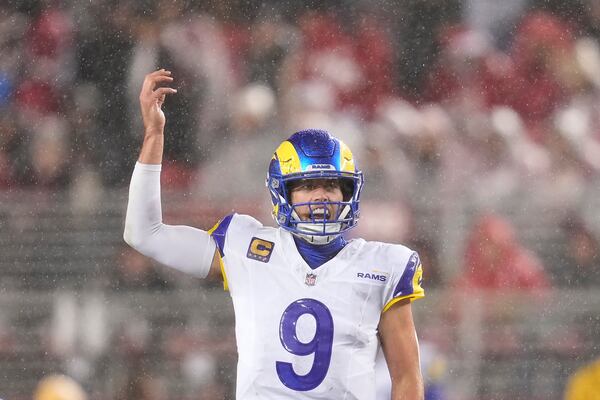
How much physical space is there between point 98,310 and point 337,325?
2556 millimetres

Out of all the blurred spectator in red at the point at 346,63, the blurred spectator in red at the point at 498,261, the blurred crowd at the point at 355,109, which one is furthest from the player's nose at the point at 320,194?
the blurred spectator in red at the point at 346,63

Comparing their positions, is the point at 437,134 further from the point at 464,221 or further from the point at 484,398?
the point at 484,398

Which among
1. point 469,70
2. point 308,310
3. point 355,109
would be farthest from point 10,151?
point 308,310

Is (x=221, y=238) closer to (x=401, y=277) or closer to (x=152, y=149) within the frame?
(x=152, y=149)

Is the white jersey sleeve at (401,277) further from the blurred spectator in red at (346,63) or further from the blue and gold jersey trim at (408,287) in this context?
the blurred spectator in red at (346,63)

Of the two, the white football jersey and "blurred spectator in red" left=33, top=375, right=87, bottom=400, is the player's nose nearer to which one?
the white football jersey

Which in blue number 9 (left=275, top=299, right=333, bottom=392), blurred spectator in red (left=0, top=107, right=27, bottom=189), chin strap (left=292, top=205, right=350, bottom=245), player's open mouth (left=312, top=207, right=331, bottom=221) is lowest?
blue number 9 (left=275, top=299, right=333, bottom=392)

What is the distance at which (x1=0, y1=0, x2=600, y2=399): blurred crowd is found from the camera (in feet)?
16.3

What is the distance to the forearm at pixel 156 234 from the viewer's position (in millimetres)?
2477

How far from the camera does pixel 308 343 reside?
2.38 meters

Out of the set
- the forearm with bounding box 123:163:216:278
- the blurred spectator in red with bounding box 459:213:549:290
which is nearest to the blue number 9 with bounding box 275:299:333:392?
the forearm with bounding box 123:163:216:278

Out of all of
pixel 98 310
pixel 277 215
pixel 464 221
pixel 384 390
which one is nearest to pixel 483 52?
pixel 464 221

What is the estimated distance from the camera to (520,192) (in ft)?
17.0

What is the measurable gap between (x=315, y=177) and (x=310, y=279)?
191 mm
